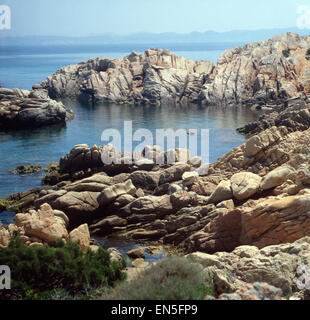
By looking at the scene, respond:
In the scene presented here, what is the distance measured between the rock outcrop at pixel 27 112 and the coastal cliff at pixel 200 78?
31.2 m

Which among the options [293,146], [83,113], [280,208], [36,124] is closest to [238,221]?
[280,208]

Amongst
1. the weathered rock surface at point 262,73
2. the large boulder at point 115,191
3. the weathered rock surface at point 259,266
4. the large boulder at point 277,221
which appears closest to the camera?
the weathered rock surface at point 259,266

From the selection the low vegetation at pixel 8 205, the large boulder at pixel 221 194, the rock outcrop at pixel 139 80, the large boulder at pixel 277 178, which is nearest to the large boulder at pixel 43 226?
the large boulder at pixel 221 194

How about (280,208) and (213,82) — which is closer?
(280,208)

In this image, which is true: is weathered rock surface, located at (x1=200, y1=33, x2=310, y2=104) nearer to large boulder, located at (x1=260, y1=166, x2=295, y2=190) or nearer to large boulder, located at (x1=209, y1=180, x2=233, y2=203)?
large boulder, located at (x1=209, y1=180, x2=233, y2=203)

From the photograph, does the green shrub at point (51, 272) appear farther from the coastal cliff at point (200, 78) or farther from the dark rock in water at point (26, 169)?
the coastal cliff at point (200, 78)

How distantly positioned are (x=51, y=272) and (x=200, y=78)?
10076 centimetres

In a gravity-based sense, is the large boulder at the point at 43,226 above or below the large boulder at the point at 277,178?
below

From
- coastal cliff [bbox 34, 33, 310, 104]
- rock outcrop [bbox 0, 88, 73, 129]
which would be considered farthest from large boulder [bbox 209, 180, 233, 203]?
coastal cliff [bbox 34, 33, 310, 104]

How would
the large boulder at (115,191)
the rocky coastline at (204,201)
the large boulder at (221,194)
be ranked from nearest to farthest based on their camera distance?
the rocky coastline at (204,201), the large boulder at (221,194), the large boulder at (115,191)

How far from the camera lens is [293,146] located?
3903 cm

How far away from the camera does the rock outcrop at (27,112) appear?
83.6 meters

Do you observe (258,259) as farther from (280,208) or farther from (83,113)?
(83,113)

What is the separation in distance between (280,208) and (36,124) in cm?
6214
